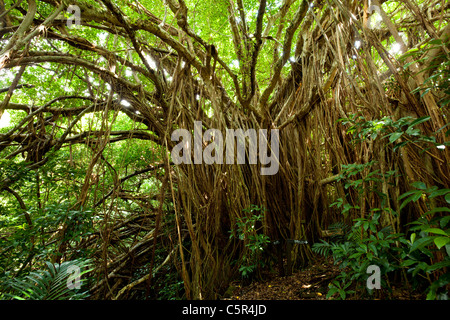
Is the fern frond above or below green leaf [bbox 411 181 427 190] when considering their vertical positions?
below

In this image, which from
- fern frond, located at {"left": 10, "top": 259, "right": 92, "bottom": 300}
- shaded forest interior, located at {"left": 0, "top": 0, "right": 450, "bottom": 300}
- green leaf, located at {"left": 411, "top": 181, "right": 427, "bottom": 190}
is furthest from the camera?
shaded forest interior, located at {"left": 0, "top": 0, "right": 450, "bottom": 300}

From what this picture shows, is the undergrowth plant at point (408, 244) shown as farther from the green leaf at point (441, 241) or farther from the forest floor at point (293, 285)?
the forest floor at point (293, 285)

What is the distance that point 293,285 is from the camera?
5.91 feet

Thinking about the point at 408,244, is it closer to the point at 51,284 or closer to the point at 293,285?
the point at 293,285

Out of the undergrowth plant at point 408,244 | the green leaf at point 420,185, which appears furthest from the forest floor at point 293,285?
the green leaf at point 420,185

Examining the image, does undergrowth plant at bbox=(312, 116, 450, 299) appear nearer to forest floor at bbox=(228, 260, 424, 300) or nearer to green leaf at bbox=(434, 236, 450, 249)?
green leaf at bbox=(434, 236, 450, 249)

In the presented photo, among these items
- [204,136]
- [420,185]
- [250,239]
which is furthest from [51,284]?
[420,185]

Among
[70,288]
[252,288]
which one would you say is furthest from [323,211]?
[70,288]

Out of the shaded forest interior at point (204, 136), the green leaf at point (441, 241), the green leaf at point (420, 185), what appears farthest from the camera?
the shaded forest interior at point (204, 136)

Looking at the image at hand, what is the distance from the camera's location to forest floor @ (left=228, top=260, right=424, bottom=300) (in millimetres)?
1646

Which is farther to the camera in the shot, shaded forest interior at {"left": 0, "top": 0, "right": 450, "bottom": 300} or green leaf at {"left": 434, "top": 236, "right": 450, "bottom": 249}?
shaded forest interior at {"left": 0, "top": 0, "right": 450, "bottom": 300}

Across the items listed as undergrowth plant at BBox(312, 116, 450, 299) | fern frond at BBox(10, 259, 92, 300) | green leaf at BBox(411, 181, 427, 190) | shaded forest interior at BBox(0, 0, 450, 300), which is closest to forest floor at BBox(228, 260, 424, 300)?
shaded forest interior at BBox(0, 0, 450, 300)

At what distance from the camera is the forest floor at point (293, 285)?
1646 mm
